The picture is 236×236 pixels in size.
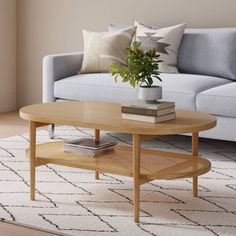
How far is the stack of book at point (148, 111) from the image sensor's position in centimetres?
299

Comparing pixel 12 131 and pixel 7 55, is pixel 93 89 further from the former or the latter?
pixel 7 55

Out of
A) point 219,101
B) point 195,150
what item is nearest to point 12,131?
point 219,101

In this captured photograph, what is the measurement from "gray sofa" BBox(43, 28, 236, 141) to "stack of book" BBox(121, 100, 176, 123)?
1115 mm

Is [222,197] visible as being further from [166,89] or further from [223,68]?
[223,68]

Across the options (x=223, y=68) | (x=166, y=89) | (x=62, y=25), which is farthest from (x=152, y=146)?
(x=62, y=25)

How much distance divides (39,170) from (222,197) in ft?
3.83

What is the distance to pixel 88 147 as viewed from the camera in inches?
129

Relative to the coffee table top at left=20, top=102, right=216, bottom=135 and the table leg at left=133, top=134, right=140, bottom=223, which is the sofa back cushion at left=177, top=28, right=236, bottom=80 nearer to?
the coffee table top at left=20, top=102, right=216, bottom=135

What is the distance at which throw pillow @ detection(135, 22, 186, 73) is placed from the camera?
4.80 meters

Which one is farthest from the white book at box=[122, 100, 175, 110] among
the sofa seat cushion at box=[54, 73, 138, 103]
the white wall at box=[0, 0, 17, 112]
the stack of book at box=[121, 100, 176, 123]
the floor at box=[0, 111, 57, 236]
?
the white wall at box=[0, 0, 17, 112]

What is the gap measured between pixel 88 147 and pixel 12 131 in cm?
196

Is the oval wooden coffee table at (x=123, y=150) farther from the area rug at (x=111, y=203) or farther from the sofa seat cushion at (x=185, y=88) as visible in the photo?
the sofa seat cushion at (x=185, y=88)

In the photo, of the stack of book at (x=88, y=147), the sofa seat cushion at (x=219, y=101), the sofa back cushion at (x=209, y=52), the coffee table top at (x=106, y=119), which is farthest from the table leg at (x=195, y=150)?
the sofa back cushion at (x=209, y=52)

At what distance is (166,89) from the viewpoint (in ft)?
14.2
